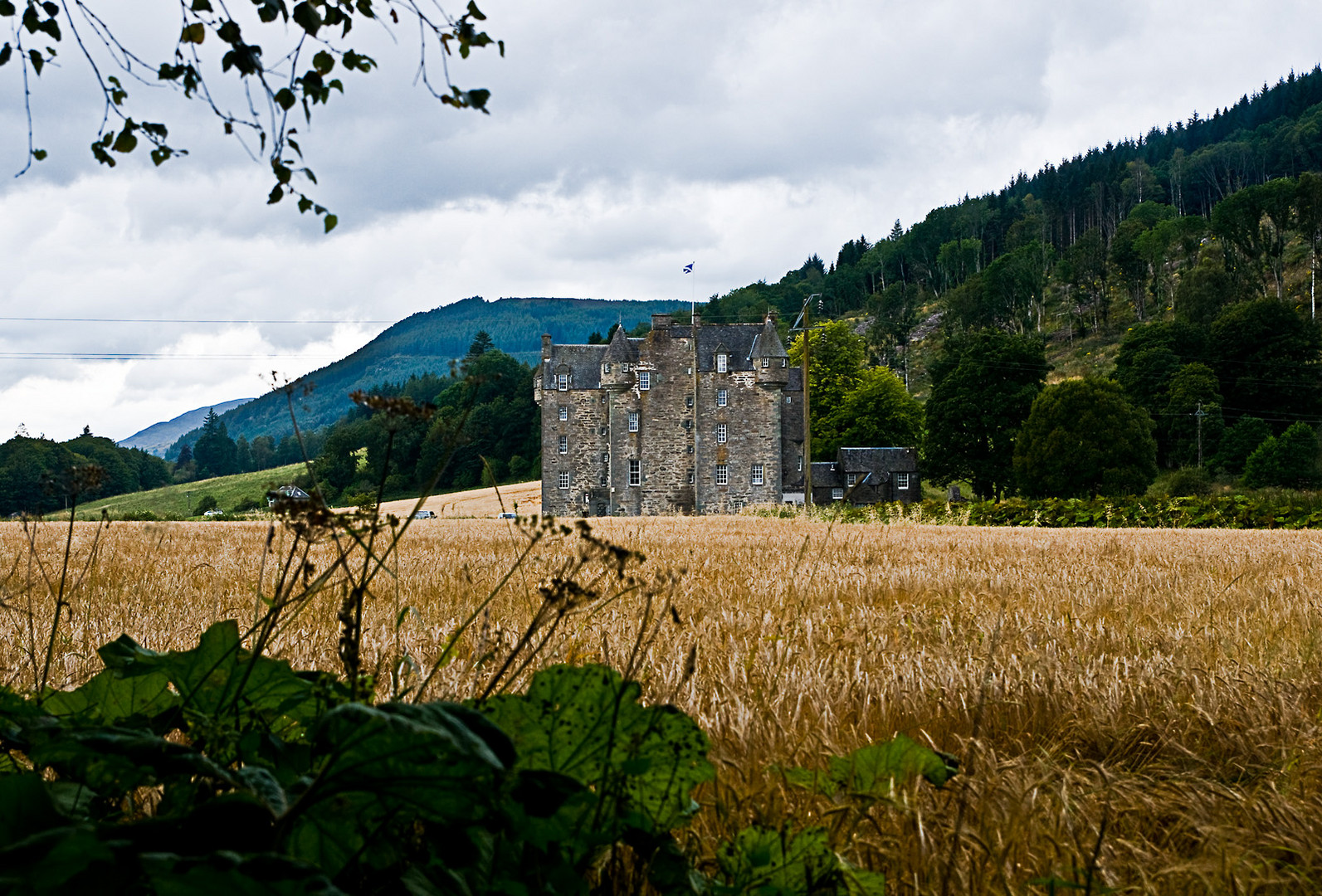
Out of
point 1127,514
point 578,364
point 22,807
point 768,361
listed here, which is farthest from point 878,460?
point 22,807

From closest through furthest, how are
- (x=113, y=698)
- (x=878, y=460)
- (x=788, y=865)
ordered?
(x=788, y=865) < (x=113, y=698) < (x=878, y=460)

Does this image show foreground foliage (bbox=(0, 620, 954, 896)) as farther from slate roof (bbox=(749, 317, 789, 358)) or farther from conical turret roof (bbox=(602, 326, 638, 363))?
conical turret roof (bbox=(602, 326, 638, 363))

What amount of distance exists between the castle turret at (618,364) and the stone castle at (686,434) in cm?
7

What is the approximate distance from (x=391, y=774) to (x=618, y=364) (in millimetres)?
60549

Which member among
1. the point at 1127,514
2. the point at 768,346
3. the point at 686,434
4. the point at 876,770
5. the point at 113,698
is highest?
the point at 768,346

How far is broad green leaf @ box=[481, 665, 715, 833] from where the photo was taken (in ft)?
4.39

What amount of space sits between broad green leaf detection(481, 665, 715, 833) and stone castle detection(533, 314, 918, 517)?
57580 millimetres

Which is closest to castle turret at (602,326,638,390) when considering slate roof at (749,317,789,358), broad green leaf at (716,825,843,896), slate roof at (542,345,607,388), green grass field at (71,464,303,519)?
slate roof at (542,345,607,388)

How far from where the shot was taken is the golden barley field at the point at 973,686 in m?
1.81

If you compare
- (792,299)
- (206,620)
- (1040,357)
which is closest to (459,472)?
(1040,357)

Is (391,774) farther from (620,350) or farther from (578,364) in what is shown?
(578,364)

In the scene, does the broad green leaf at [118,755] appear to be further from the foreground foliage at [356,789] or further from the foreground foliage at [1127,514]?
the foreground foliage at [1127,514]

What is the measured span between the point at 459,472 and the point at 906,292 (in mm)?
86869

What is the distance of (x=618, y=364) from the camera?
61.2 meters
